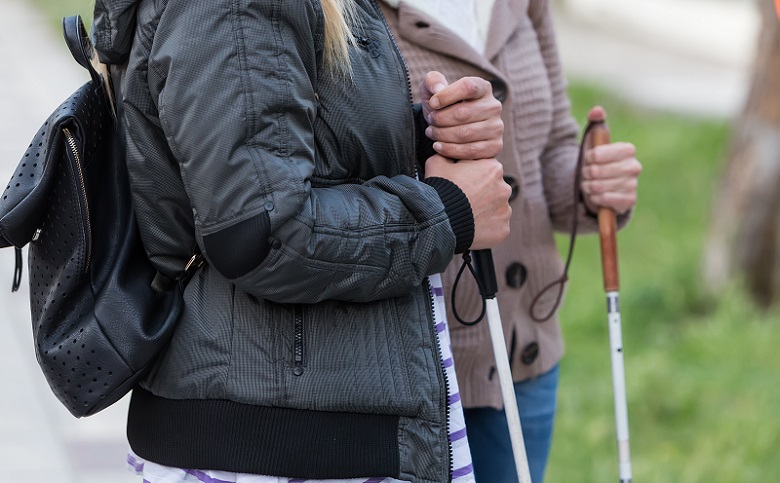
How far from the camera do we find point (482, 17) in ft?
7.59

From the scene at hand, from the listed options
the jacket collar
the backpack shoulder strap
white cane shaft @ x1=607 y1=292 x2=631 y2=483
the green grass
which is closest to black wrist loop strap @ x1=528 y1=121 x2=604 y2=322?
white cane shaft @ x1=607 y1=292 x2=631 y2=483

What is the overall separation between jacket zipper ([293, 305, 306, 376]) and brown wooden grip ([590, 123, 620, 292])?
37.0 inches

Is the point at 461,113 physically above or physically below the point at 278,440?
above

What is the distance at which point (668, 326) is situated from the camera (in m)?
5.95

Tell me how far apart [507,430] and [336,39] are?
1062mm

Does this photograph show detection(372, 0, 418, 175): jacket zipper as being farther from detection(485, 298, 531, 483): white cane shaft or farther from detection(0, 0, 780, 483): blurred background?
detection(0, 0, 780, 483): blurred background

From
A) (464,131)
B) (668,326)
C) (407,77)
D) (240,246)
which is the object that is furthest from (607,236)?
(668,326)

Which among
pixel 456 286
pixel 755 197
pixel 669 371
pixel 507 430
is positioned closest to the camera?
pixel 456 286

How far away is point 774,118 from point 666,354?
1402mm

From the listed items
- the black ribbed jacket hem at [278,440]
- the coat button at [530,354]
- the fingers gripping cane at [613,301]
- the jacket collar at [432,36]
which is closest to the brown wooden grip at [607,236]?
the fingers gripping cane at [613,301]

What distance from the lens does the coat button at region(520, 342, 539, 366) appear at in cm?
243

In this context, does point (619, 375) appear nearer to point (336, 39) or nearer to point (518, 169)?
point (518, 169)

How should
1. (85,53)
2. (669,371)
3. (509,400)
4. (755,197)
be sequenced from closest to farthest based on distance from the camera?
(85,53) → (509,400) → (669,371) → (755,197)

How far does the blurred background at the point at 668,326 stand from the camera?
4.32m
